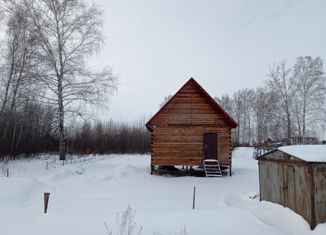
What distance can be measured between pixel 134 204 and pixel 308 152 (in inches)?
223

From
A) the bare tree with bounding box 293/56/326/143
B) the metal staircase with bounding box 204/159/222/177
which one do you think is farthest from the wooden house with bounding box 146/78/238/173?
the bare tree with bounding box 293/56/326/143

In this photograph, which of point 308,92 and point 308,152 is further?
point 308,92

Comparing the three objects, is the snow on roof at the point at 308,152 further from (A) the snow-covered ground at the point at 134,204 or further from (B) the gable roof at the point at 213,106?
(B) the gable roof at the point at 213,106

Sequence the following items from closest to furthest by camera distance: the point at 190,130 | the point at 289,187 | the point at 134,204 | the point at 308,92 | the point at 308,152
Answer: the point at 308,152 → the point at 289,187 → the point at 134,204 → the point at 190,130 → the point at 308,92

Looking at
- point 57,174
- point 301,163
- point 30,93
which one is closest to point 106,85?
point 30,93


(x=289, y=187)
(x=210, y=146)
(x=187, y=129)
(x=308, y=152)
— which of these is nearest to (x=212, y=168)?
(x=210, y=146)

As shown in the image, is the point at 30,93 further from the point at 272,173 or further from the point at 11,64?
the point at 272,173

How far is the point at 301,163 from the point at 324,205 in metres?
1.07

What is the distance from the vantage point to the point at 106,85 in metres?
21.7

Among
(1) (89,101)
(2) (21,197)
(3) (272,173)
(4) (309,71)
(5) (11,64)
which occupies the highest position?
(4) (309,71)

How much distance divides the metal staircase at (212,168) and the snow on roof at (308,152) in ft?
27.6

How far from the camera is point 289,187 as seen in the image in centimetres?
827

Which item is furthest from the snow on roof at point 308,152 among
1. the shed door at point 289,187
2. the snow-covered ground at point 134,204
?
the snow-covered ground at point 134,204

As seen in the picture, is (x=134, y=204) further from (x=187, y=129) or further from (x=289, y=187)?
(x=187, y=129)
